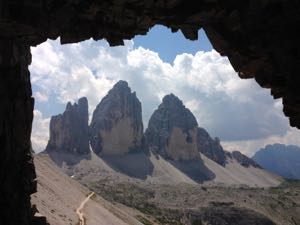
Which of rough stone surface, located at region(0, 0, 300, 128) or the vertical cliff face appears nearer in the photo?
rough stone surface, located at region(0, 0, 300, 128)

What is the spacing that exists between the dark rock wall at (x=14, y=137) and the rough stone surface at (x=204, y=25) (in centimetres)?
464

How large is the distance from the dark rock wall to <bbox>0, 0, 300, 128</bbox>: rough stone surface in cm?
464

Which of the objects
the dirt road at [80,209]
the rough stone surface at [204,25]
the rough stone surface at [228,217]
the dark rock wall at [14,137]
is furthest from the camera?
the rough stone surface at [228,217]

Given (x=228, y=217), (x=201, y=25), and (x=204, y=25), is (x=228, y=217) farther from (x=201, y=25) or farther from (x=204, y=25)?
(x=201, y=25)

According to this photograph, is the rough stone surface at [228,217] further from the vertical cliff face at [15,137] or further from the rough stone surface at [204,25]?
the rough stone surface at [204,25]

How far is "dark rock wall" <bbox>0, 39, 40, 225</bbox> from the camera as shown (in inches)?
1390

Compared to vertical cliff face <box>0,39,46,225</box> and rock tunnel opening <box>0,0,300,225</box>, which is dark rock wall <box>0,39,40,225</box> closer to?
vertical cliff face <box>0,39,46,225</box>

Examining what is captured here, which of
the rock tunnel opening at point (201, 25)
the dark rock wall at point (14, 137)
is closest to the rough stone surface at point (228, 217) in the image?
the dark rock wall at point (14, 137)

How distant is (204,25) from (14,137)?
16.9m

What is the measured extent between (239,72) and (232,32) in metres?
3.43

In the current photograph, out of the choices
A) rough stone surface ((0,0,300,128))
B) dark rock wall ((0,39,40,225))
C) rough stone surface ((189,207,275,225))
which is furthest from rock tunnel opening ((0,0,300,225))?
rough stone surface ((189,207,275,225))

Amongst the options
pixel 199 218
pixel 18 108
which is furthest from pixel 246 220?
pixel 18 108

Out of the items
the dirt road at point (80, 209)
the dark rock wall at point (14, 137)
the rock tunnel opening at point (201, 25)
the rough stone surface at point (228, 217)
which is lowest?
the rough stone surface at point (228, 217)

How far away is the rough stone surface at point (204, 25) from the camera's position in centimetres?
2838
